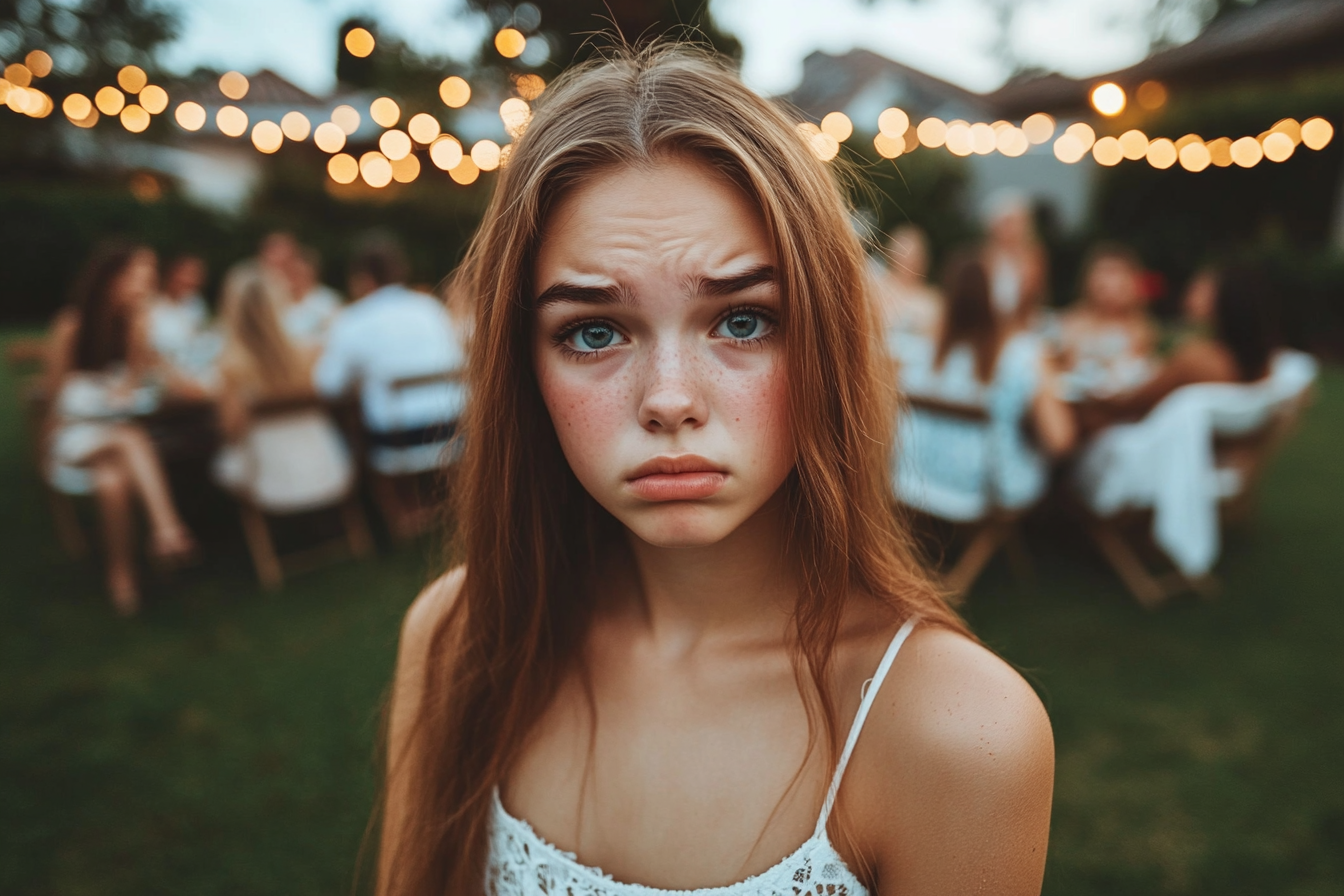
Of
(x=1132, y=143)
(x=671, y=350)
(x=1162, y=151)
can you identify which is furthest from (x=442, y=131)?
(x=1162, y=151)

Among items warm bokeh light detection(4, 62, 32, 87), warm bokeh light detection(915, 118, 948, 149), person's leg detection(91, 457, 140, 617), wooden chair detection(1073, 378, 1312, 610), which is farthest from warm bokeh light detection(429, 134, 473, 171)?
wooden chair detection(1073, 378, 1312, 610)

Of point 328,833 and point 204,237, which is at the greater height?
point 204,237

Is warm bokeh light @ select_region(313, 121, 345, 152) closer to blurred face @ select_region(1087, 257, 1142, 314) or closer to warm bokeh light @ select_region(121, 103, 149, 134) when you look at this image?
warm bokeh light @ select_region(121, 103, 149, 134)

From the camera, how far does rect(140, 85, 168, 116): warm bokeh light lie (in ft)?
11.1

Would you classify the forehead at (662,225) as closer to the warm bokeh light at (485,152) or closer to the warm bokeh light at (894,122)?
the warm bokeh light at (485,152)

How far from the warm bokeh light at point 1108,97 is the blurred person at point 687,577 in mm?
5327

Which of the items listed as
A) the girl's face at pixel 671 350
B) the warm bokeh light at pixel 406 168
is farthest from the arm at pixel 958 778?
the warm bokeh light at pixel 406 168

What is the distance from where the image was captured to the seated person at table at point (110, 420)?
465 cm

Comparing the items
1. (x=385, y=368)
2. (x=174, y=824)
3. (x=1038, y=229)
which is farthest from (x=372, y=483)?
(x=1038, y=229)

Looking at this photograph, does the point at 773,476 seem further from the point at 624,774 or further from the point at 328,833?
the point at 328,833

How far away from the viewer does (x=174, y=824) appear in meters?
2.86

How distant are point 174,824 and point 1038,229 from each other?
54.7ft

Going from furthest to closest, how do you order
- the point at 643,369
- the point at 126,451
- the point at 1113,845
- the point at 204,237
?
the point at 204,237
the point at 126,451
the point at 1113,845
the point at 643,369

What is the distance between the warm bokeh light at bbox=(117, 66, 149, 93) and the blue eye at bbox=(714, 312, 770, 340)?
11.4ft
